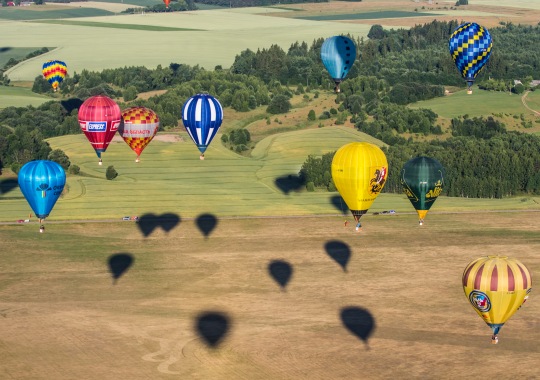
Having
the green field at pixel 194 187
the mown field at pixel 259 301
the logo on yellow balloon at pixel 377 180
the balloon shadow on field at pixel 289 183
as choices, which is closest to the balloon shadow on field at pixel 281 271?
the mown field at pixel 259 301

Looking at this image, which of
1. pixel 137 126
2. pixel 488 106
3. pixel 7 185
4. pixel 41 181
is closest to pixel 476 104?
pixel 488 106

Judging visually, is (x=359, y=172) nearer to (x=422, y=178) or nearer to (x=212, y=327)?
(x=422, y=178)

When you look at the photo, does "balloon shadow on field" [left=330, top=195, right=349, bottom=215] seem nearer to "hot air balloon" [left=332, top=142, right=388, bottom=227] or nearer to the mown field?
the mown field

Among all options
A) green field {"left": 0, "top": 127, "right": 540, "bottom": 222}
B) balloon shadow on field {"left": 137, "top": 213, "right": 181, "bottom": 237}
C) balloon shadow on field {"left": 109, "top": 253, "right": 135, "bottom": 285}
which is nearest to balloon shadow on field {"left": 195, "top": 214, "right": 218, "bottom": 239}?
green field {"left": 0, "top": 127, "right": 540, "bottom": 222}

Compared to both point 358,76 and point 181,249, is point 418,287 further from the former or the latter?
point 358,76

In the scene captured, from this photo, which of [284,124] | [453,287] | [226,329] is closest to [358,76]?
[284,124]
